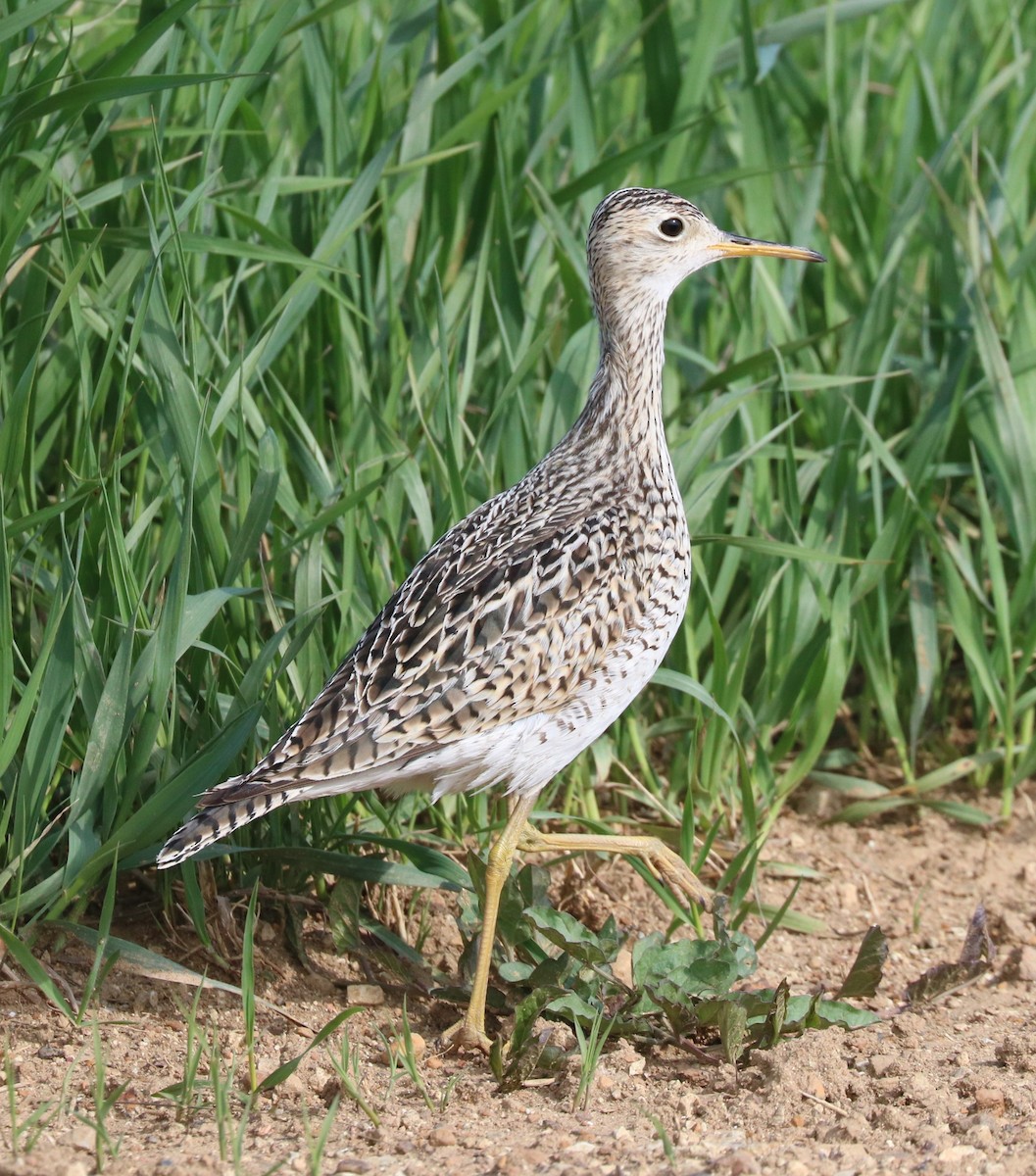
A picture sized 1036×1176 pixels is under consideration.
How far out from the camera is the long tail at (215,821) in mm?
3623

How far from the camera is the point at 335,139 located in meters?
5.27

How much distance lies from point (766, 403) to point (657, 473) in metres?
1.21

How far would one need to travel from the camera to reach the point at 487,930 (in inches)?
162

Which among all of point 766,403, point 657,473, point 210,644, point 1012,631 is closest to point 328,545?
point 210,644

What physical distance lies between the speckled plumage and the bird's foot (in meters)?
0.59

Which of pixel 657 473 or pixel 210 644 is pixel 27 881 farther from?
pixel 657 473

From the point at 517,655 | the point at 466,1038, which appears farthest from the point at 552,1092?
the point at 517,655

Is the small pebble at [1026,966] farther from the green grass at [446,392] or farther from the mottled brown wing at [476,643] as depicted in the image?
the mottled brown wing at [476,643]

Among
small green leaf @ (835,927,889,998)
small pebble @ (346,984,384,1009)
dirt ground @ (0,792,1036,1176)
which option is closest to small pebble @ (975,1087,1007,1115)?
dirt ground @ (0,792,1036,1176)

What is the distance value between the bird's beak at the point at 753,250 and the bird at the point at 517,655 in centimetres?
44

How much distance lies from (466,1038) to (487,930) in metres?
0.27

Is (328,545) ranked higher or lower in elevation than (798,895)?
higher

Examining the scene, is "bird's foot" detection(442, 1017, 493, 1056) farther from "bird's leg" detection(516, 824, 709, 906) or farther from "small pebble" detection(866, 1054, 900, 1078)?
"small pebble" detection(866, 1054, 900, 1078)

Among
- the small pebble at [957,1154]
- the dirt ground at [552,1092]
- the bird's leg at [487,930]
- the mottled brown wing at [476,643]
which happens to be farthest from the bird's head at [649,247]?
the small pebble at [957,1154]
